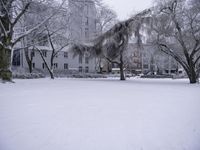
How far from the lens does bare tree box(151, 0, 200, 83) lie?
2019 centimetres

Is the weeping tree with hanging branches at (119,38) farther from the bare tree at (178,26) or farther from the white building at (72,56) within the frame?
the white building at (72,56)

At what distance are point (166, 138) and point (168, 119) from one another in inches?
56.4

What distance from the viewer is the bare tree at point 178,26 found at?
795 inches

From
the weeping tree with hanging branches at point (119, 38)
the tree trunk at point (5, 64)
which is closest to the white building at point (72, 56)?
the weeping tree with hanging branches at point (119, 38)

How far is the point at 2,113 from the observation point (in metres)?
Result: 6.24

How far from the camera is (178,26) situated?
21.0m

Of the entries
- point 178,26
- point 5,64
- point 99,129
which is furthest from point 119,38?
point 99,129

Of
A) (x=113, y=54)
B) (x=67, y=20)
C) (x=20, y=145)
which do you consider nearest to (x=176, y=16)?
(x=113, y=54)

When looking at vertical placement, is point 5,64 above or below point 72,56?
below

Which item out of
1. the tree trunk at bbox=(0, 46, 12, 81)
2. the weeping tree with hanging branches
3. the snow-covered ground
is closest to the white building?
the weeping tree with hanging branches

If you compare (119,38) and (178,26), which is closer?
(178,26)

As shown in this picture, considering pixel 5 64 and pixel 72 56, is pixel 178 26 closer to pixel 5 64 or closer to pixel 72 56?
pixel 5 64

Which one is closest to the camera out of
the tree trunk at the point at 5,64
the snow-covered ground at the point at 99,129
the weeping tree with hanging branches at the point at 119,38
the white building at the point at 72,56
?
the snow-covered ground at the point at 99,129

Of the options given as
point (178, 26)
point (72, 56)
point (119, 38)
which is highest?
point (178, 26)
